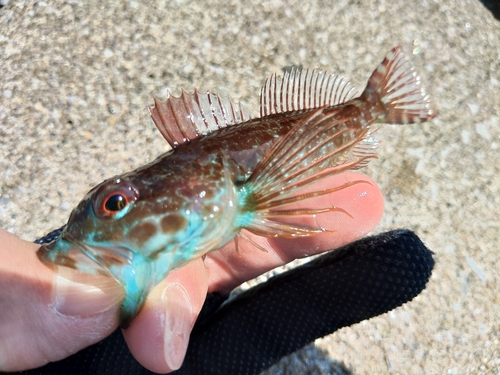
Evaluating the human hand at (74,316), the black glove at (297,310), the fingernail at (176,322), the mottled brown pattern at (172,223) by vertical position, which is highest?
the mottled brown pattern at (172,223)

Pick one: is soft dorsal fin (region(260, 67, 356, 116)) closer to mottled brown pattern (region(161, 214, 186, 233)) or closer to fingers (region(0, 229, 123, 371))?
mottled brown pattern (region(161, 214, 186, 233))

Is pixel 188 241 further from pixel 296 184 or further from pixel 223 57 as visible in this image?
pixel 223 57

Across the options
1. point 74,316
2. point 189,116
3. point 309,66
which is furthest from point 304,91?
point 74,316

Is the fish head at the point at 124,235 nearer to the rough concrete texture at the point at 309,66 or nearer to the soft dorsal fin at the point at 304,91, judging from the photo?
the soft dorsal fin at the point at 304,91

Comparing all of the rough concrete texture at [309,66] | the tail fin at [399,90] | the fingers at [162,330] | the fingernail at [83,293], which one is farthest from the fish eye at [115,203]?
the rough concrete texture at [309,66]

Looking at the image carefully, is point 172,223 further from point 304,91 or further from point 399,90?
point 399,90

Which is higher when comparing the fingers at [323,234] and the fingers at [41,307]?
the fingers at [41,307]

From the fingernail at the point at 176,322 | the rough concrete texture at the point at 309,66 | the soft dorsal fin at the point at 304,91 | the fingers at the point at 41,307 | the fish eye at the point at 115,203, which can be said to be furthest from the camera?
the rough concrete texture at the point at 309,66
